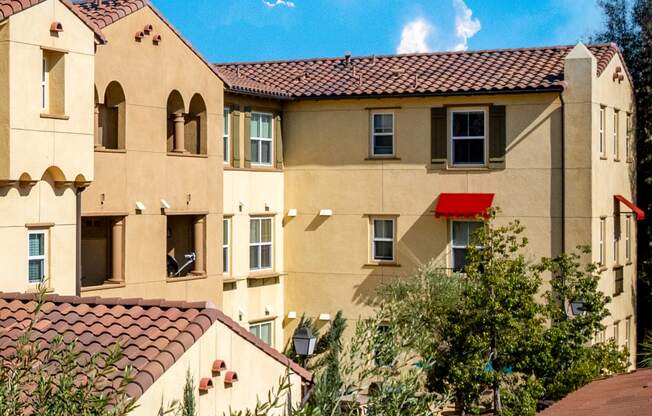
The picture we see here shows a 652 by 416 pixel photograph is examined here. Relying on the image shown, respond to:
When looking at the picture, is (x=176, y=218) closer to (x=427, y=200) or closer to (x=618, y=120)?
(x=427, y=200)

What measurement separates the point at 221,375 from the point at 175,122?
601 inches

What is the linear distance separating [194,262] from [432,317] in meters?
6.94

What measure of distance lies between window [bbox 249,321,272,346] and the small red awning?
20.5ft

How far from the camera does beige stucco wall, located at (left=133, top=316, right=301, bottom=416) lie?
607 inches

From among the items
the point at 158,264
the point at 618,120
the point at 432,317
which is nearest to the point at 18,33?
the point at 158,264

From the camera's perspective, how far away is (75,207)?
24719 mm

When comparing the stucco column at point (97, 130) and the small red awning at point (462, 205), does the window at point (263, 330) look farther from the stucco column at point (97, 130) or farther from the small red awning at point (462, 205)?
the stucco column at point (97, 130)

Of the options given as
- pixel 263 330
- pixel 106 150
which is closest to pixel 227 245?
pixel 263 330

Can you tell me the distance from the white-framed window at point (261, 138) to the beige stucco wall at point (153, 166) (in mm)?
3285

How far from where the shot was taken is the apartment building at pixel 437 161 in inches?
1340

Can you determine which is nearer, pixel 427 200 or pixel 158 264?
pixel 158 264

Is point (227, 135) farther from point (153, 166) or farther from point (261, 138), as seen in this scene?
point (153, 166)

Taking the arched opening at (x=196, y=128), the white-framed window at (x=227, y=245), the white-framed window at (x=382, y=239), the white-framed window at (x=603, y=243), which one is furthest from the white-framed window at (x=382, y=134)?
the white-framed window at (x=603, y=243)

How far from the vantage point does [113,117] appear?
29.0 m
